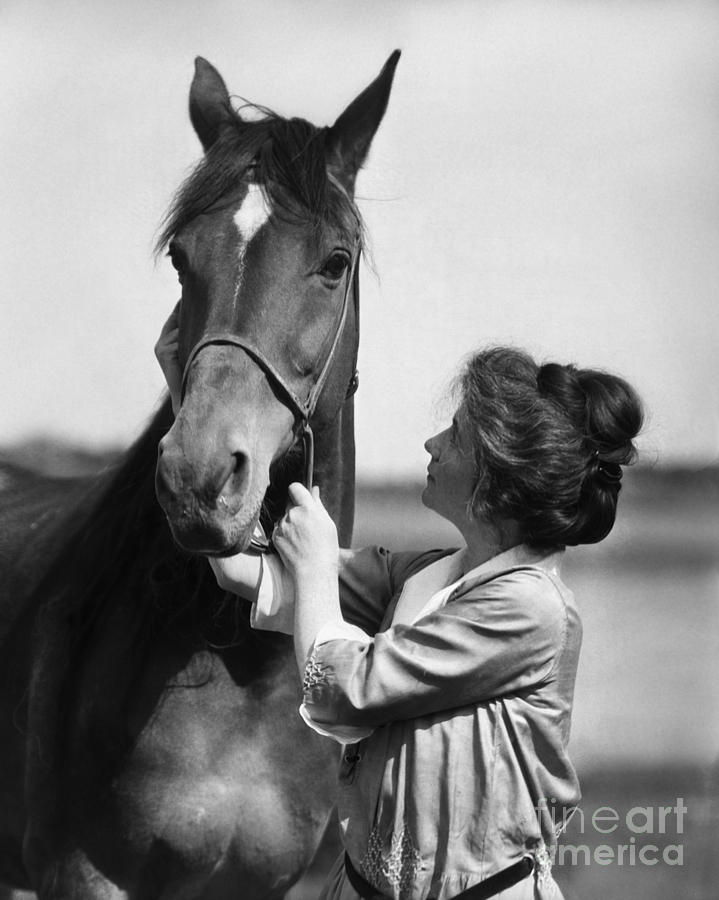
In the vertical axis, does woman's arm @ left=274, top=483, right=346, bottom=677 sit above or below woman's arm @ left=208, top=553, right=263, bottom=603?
above

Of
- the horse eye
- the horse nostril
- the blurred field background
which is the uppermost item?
the horse eye

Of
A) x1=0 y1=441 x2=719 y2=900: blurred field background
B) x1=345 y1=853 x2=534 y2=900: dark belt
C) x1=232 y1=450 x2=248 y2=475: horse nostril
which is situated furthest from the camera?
x1=0 y1=441 x2=719 y2=900: blurred field background

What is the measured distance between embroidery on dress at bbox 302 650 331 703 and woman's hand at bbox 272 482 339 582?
4.9 inches

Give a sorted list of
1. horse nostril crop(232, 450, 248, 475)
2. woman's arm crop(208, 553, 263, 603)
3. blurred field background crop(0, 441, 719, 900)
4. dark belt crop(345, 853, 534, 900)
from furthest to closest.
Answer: blurred field background crop(0, 441, 719, 900)
woman's arm crop(208, 553, 263, 603)
horse nostril crop(232, 450, 248, 475)
dark belt crop(345, 853, 534, 900)

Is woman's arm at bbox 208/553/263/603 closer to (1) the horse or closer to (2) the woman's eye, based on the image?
(1) the horse

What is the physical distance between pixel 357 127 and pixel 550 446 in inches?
32.8

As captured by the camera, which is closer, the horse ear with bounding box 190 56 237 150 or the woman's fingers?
the woman's fingers

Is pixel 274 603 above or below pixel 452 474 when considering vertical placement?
below

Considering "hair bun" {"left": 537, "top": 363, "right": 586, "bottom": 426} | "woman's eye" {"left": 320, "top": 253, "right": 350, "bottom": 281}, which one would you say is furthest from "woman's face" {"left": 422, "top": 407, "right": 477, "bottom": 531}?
"woman's eye" {"left": 320, "top": 253, "right": 350, "bottom": 281}

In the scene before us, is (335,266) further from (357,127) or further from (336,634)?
(336,634)

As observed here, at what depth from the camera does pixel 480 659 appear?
1.26 metres

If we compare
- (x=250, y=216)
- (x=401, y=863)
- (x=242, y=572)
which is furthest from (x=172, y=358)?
(x=401, y=863)

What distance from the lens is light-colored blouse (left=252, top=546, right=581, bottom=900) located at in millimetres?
1255

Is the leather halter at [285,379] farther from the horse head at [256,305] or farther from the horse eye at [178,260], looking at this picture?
the horse eye at [178,260]
